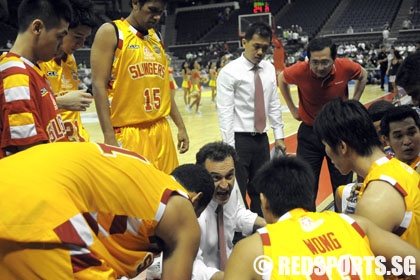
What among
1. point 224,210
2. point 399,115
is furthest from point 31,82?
point 399,115

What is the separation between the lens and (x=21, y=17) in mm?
2400

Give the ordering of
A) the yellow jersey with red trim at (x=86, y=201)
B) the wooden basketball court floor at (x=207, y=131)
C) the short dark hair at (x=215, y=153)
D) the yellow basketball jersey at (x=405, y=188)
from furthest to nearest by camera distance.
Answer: the wooden basketball court floor at (x=207, y=131), the short dark hair at (x=215, y=153), the yellow basketball jersey at (x=405, y=188), the yellow jersey with red trim at (x=86, y=201)

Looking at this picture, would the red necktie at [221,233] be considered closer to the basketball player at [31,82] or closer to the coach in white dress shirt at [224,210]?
the coach in white dress shirt at [224,210]

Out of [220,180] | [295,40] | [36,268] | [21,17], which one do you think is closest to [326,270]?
[36,268]

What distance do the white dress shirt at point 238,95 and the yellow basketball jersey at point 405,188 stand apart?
2.06 meters

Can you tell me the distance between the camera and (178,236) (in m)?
1.69

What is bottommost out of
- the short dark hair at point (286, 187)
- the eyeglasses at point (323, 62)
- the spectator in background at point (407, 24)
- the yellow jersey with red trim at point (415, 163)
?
the spectator in background at point (407, 24)

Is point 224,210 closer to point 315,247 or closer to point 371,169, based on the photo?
point 371,169

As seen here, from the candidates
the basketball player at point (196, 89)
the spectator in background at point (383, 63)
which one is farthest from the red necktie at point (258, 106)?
the spectator in background at point (383, 63)

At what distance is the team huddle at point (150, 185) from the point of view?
5.04 ft

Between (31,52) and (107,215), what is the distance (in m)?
1.16

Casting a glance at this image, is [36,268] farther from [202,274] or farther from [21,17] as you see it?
[21,17]

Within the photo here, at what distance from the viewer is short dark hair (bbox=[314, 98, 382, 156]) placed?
2273 mm

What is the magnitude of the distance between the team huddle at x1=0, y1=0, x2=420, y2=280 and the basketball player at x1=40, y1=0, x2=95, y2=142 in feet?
0.04
